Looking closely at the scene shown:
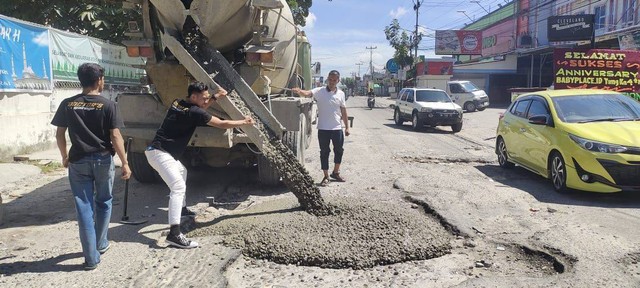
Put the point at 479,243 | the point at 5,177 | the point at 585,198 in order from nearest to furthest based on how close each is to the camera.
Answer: the point at 479,243
the point at 585,198
the point at 5,177

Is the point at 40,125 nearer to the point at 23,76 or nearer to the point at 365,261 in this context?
the point at 23,76

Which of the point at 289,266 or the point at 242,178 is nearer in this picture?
the point at 289,266

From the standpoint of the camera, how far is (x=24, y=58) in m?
10.0

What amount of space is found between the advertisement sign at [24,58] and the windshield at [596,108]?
9.98 metres

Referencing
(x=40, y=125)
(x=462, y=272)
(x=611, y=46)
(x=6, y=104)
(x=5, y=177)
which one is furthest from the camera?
(x=611, y=46)

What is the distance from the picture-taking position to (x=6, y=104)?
961 centimetres

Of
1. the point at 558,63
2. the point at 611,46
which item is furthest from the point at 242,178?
the point at 611,46

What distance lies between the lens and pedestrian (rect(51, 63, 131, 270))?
4152 millimetres

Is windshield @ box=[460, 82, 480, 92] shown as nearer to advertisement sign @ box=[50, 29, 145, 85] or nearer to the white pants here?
advertisement sign @ box=[50, 29, 145, 85]

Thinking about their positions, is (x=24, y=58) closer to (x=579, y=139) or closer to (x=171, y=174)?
(x=171, y=174)

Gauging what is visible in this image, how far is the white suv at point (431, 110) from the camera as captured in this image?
17.7 metres

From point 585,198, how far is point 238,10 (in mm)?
5337

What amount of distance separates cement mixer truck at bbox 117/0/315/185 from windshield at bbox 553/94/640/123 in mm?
4154

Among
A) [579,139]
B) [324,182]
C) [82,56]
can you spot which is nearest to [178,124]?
[324,182]
